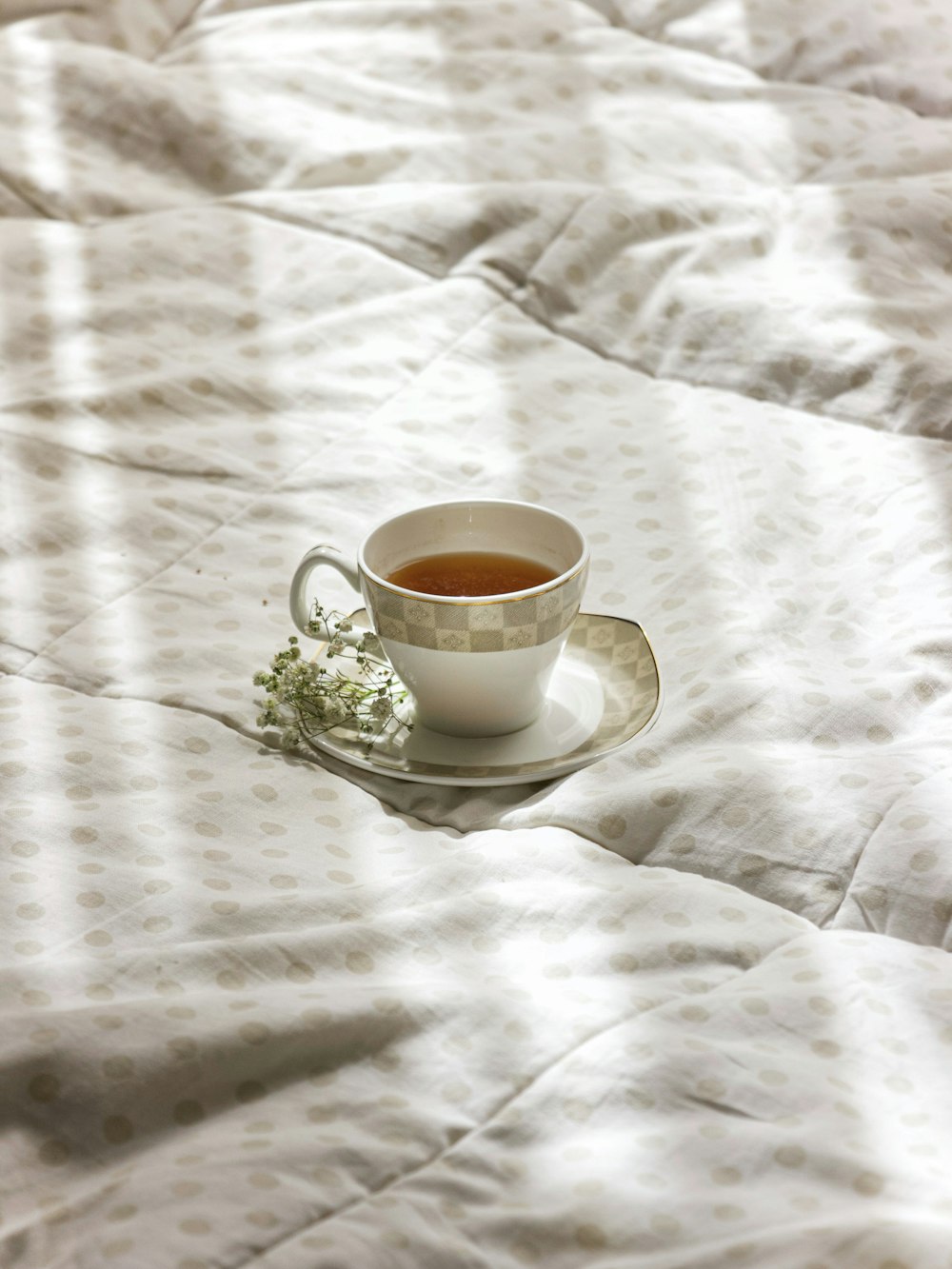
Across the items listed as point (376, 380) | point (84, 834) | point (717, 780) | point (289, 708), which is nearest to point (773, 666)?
point (717, 780)

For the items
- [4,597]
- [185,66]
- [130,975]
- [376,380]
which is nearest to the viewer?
[130,975]

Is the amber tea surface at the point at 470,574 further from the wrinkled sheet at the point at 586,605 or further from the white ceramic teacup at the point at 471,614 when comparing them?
the wrinkled sheet at the point at 586,605

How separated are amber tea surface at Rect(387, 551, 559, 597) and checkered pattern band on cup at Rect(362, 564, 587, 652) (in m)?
0.03

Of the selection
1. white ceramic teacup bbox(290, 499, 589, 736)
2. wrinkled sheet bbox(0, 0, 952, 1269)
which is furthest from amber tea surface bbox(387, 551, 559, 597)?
wrinkled sheet bbox(0, 0, 952, 1269)

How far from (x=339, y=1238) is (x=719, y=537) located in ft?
2.00

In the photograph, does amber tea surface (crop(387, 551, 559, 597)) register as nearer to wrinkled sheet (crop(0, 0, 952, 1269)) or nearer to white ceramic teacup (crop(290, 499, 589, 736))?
white ceramic teacup (crop(290, 499, 589, 736))

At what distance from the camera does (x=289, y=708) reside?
786 millimetres

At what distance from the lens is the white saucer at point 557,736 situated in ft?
2.40

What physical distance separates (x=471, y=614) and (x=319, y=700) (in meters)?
0.12

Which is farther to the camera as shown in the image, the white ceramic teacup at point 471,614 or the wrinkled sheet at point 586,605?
the white ceramic teacup at point 471,614

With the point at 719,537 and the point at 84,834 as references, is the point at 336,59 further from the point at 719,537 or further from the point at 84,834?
the point at 84,834

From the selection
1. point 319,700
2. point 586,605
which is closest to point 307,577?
point 319,700

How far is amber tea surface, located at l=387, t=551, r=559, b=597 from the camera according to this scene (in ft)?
2.50

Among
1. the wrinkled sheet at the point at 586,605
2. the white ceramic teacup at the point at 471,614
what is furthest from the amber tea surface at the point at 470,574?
the wrinkled sheet at the point at 586,605
